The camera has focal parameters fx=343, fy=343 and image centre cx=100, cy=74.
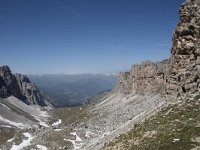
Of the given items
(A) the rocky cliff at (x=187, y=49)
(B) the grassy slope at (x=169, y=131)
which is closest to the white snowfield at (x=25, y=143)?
(A) the rocky cliff at (x=187, y=49)

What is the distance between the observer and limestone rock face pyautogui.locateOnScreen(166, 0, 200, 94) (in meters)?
60.9

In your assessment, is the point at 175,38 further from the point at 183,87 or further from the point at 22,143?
the point at 22,143

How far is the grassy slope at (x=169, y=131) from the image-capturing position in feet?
123

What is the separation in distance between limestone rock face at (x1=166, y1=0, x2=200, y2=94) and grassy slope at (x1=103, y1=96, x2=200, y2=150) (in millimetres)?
9338

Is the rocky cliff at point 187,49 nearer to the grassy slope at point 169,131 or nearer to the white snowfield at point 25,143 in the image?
the grassy slope at point 169,131

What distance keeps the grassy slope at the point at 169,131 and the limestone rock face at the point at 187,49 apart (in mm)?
9338

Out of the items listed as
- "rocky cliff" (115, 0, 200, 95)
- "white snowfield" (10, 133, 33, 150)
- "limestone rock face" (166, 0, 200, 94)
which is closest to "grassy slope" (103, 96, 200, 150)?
"rocky cliff" (115, 0, 200, 95)

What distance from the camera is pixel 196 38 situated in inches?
2470

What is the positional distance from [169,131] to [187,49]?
91.4 feet

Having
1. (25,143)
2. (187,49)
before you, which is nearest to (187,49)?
(187,49)

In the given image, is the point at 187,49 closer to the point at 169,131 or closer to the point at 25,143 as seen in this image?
the point at 169,131

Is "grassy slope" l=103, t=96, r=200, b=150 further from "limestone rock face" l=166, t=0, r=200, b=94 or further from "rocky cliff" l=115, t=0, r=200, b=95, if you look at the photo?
"limestone rock face" l=166, t=0, r=200, b=94

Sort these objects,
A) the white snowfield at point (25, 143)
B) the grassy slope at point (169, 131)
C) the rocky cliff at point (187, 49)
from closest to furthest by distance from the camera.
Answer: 1. the grassy slope at point (169, 131)
2. the rocky cliff at point (187, 49)
3. the white snowfield at point (25, 143)

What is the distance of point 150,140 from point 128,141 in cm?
533
